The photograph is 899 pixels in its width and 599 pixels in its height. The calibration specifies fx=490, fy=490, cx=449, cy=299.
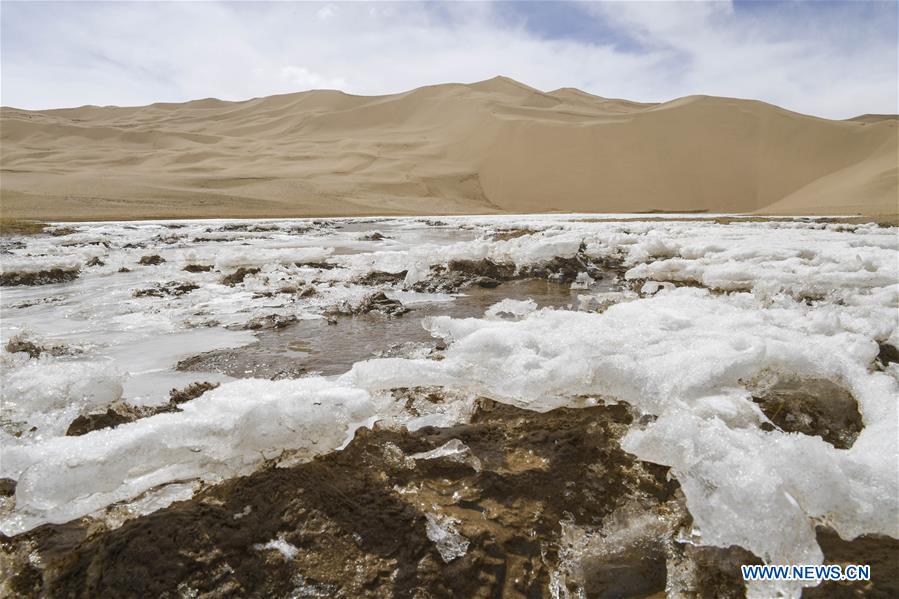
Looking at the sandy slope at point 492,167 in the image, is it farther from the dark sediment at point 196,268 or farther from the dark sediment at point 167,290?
the dark sediment at point 167,290

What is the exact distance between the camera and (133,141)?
189 ft

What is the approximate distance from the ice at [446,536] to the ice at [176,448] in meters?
0.51

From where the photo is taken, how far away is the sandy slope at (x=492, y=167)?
1136 inches

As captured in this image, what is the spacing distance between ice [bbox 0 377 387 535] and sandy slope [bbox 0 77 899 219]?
2599 cm

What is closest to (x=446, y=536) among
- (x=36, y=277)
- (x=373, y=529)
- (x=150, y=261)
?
(x=373, y=529)

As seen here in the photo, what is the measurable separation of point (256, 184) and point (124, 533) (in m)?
38.6

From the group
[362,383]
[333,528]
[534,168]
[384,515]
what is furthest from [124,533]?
[534,168]

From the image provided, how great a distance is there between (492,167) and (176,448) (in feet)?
140

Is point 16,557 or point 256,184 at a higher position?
point 256,184

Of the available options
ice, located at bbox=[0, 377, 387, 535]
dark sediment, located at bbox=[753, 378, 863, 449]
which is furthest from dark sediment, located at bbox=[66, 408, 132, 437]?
dark sediment, located at bbox=[753, 378, 863, 449]

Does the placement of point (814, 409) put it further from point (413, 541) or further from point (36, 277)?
point (36, 277)

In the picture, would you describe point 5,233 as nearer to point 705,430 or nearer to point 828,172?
point 705,430

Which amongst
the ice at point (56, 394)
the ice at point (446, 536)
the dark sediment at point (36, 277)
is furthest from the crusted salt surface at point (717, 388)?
the dark sediment at point (36, 277)

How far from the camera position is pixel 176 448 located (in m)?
1.66
